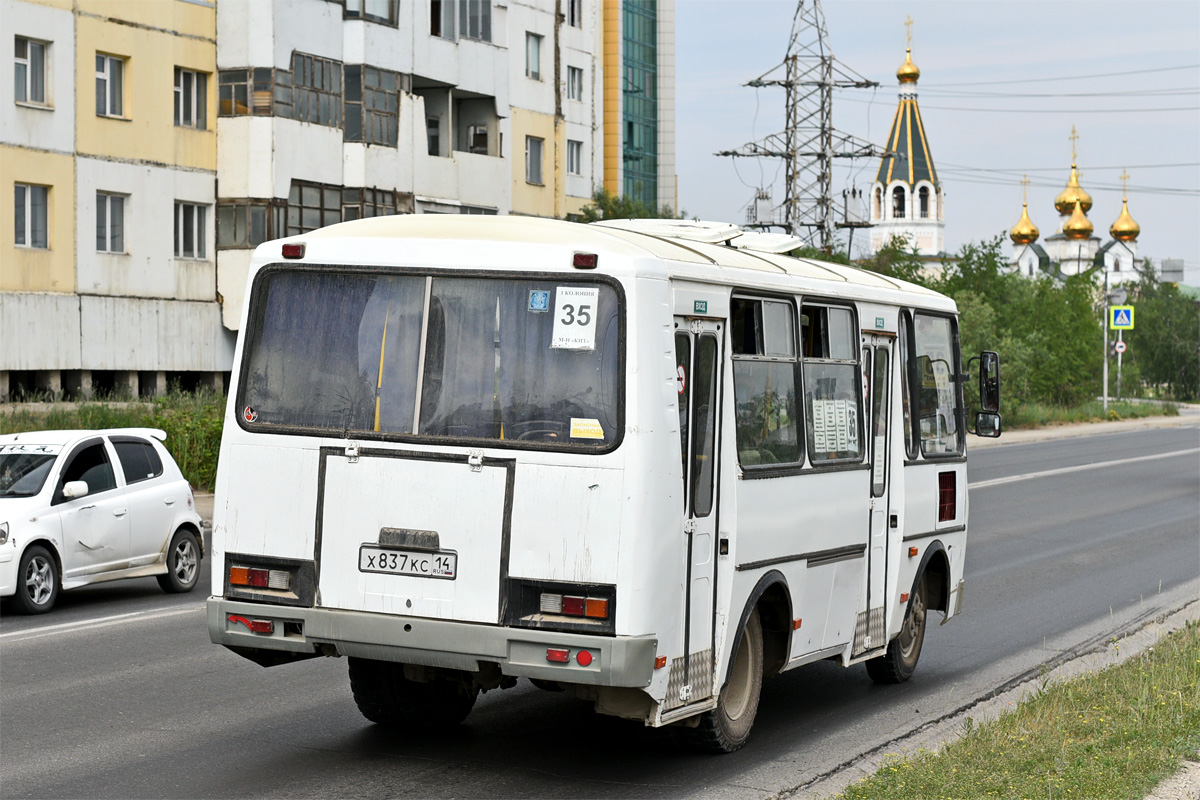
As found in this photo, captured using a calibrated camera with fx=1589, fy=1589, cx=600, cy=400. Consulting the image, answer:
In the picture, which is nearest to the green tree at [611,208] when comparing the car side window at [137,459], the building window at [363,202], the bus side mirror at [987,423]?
the building window at [363,202]

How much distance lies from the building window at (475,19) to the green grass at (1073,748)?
40.7 m

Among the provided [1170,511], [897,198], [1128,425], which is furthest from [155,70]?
[897,198]

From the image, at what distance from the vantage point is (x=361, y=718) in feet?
30.2

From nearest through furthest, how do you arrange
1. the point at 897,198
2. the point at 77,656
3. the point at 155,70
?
1. the point at 77,656
2. the point at 155,70
3. the point at 897,198

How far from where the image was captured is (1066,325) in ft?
226

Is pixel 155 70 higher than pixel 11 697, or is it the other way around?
pixel 155 70

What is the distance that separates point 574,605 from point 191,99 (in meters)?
36.8

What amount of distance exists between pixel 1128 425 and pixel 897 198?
111526 mm

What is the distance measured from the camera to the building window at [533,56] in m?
56.3

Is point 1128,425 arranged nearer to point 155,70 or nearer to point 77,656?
point 155,70

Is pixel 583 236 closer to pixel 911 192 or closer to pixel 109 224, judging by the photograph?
pixel 109 224

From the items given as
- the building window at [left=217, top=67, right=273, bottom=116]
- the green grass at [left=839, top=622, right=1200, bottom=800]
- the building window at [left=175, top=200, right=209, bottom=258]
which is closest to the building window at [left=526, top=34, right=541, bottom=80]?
the building window at [left=217, top=67, right=273, bottom=116]

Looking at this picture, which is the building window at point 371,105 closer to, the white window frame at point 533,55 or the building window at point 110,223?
the building window at point 110,223

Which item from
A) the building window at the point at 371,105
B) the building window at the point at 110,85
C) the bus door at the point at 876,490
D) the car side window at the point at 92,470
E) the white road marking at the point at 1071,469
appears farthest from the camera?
the building window at the point at 371,105
